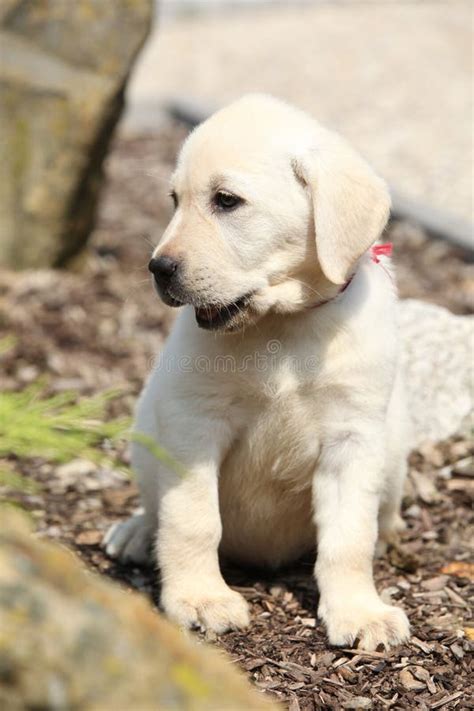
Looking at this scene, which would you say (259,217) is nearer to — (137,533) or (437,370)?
(137,533)

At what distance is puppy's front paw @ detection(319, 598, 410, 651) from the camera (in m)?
3.47

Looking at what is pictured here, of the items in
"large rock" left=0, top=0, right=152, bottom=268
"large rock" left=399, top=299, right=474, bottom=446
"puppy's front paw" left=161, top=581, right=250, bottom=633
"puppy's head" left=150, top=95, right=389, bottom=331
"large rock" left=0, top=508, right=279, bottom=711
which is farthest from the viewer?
"large rock" left=0, top=0, right=152, bottom=268

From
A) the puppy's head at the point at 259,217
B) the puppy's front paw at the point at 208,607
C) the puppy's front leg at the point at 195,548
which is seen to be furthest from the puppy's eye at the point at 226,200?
the puppy's front paw at the point at 208,607

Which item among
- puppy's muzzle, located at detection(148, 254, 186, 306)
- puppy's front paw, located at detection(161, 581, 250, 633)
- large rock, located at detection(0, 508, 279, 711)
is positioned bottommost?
puppy's front paw, located at detection(161, 581, 250, 633)

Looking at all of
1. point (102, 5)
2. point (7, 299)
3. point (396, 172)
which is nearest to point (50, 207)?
point (7, 299)

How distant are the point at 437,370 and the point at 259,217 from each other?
231 cm

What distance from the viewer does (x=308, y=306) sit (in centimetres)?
362

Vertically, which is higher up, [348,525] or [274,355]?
[274,355]

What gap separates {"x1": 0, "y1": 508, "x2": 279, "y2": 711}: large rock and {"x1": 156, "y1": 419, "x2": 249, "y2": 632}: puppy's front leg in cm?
188

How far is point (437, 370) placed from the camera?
555 centimetres

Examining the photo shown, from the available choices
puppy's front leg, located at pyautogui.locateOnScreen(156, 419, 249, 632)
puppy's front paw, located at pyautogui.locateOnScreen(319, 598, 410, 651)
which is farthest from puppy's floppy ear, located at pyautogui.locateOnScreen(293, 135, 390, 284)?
puppy's front paw, located at pyautogui.locateOnScreen(319, 598, 410, 651)

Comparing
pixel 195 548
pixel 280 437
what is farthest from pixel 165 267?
pixel 195 548

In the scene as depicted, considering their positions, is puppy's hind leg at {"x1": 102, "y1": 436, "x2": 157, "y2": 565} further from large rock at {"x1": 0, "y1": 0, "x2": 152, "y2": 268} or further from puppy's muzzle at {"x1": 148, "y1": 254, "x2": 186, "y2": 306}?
large rock at {"x1": 0, "y1": 0, "x2": 152, "y2": 268}

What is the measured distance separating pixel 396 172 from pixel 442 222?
160 cm
